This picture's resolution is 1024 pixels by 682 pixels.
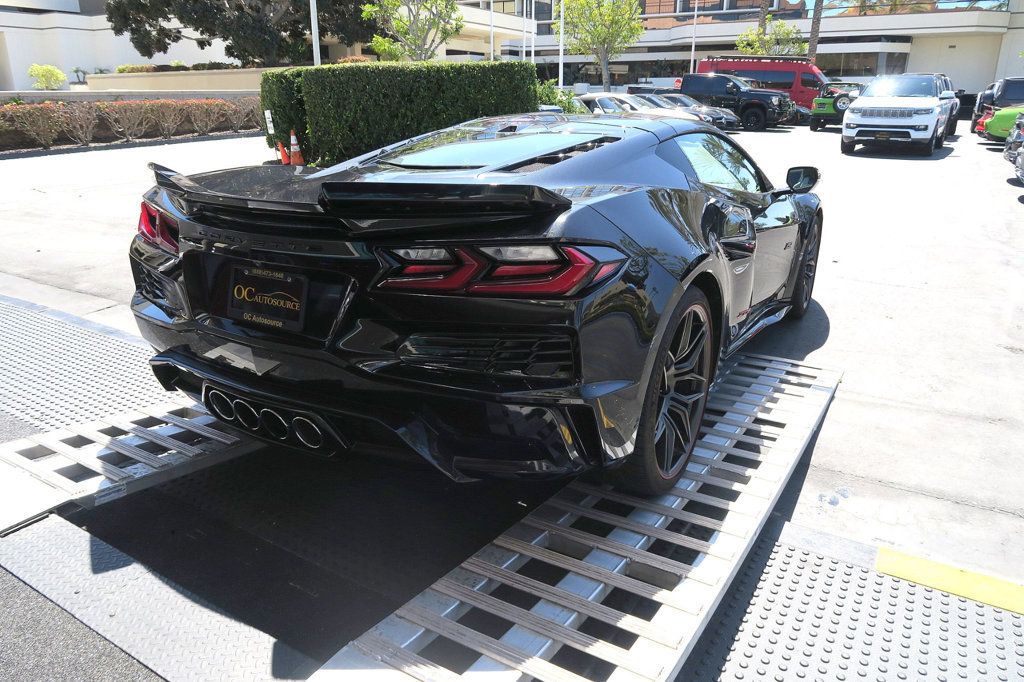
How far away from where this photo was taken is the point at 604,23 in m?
37.9

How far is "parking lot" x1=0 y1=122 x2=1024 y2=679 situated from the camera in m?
2.53

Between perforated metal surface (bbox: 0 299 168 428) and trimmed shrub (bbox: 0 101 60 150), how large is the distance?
16714 millimetres

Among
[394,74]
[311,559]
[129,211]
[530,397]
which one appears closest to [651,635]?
[530,397]

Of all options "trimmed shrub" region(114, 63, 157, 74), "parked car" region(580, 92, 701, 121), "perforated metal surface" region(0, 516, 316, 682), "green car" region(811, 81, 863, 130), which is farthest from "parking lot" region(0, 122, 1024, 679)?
"trimmed shrub" region(114, 63, 157, 74)

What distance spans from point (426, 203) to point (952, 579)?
216 cm

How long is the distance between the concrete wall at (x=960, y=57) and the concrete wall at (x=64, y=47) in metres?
46.7

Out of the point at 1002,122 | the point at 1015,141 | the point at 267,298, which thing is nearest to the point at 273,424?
the point at 267,298

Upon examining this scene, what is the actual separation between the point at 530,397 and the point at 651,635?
755 millimetres

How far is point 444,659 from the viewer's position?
7.43 feet

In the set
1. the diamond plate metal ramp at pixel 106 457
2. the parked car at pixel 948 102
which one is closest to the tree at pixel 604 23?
the parked car at pixel 948 102

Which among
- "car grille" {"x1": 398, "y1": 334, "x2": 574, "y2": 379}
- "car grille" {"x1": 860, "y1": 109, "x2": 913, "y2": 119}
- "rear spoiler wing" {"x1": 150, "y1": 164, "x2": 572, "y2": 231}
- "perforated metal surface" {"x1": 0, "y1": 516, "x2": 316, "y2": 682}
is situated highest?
"rear spoiler wing" {"x1": 150, "y1": 164, "x2": 572, "y2": 231}

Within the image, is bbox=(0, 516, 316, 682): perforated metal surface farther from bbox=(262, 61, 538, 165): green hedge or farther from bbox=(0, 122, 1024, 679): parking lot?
bbox=(262, 61, 538, 165): green hedge

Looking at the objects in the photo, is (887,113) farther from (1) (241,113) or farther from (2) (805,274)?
(1) (241,113)

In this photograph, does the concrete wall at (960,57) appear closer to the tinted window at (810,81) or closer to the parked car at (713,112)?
the tinted window at (810,81)
